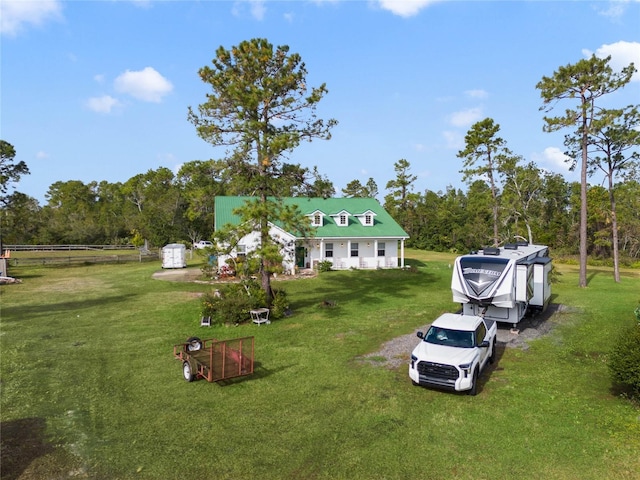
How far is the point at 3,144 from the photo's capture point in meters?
38.9

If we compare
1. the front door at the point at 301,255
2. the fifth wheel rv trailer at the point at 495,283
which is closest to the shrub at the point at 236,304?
the fifth wheel rv trailer at the point at 495,283

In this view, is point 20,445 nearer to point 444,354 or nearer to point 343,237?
point 444,354

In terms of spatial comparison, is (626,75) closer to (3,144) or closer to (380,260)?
(380,260)

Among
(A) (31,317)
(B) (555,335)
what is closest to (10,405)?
(A) (31,317)

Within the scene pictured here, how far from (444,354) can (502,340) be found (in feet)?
21.3

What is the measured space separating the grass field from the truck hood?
1.03 metres

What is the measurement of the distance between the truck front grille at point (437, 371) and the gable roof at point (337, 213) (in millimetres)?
25735

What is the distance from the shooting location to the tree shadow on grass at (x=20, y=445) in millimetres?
7539

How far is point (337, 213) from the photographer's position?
3997 centimetres

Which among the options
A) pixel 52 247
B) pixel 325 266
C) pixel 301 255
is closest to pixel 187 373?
pixel 325 266

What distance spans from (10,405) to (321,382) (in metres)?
8.32

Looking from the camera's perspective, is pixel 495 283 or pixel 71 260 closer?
pixel 495 283

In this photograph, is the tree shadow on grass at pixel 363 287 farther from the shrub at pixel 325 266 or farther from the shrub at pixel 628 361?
the shrub at pixel 628 361

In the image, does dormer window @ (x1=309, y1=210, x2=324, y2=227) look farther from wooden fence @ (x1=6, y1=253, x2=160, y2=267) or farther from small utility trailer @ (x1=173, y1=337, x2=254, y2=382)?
small utility trailer @ (x1=173, y1=337, x2=254, y2=382)
